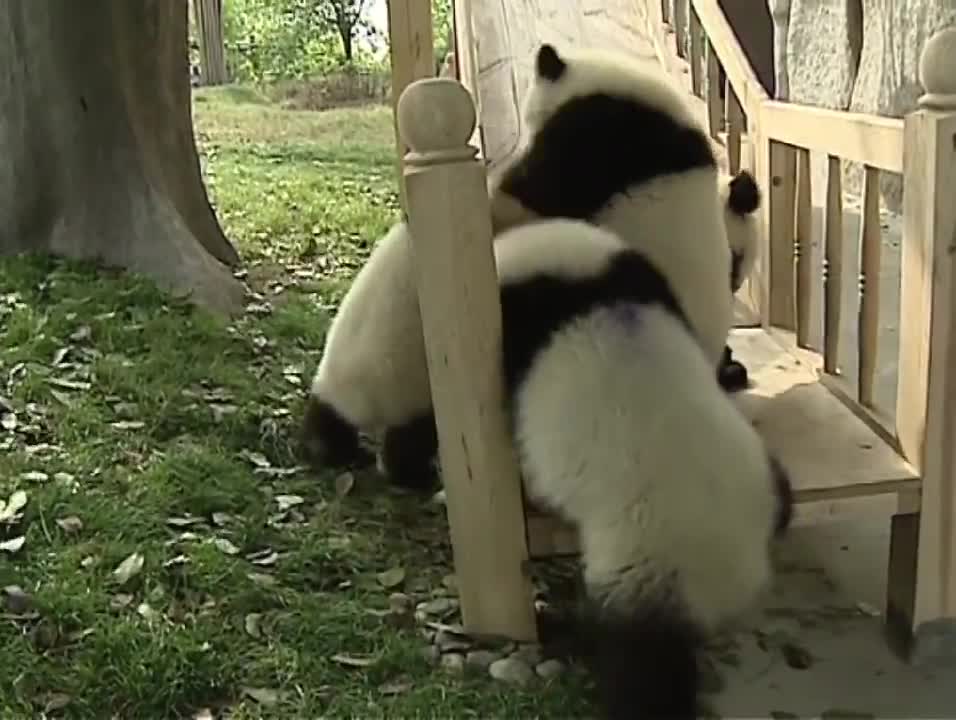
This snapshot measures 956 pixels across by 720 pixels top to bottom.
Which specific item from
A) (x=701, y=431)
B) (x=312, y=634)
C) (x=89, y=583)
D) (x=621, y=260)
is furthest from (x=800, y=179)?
(x=89, y=583)

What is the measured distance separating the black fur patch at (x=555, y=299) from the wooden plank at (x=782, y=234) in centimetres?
120

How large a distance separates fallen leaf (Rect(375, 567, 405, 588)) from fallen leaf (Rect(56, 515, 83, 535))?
2.56ft

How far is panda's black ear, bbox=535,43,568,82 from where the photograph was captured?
10.3 ft

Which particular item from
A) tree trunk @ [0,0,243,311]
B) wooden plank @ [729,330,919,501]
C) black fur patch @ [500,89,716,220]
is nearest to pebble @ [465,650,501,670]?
wooden plank @ [729,330,919,501]

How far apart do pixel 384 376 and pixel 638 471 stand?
1.09m

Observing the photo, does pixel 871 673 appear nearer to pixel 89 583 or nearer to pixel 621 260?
pixel 621 260

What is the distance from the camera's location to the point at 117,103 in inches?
206

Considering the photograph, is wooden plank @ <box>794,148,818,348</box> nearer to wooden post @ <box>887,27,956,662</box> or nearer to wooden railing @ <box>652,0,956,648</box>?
wooden railing @ <box>652,0,956,648</box>

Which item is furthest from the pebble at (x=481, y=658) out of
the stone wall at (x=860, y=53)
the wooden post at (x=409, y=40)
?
the stone wall at (x=860, y=53)

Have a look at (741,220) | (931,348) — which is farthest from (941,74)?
(741,220)

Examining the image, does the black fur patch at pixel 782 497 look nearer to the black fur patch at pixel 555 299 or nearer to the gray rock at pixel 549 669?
the black fur patch at pixel 555 299

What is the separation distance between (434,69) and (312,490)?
1750 mm

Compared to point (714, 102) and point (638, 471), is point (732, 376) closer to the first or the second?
point (638, 471)

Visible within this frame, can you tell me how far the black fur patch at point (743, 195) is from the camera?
357 cm
